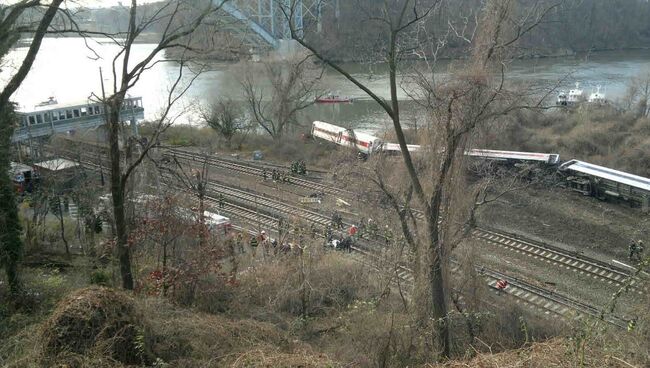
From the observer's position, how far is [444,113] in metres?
7.66

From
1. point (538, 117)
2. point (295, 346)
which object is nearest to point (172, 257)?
point (295, 346)

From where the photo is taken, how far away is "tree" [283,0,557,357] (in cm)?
752

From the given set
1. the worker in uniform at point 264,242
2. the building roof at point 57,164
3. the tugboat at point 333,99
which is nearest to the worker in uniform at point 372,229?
the worker in uniform at point 264,242

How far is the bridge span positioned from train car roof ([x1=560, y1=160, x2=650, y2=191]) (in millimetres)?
17010

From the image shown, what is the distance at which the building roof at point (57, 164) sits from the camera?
61.3ft

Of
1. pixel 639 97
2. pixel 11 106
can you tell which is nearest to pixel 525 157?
pixel 639 97

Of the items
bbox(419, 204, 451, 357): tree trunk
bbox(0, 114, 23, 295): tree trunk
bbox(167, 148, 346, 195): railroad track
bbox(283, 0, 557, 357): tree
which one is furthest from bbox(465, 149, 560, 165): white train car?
bbox(0, 114, 23, 295): tree trunk

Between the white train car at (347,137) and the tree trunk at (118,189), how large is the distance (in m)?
14.0

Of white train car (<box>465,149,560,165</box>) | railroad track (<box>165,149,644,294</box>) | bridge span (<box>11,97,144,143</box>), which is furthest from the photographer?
bridge span (<box>11,97,144,143</box>)

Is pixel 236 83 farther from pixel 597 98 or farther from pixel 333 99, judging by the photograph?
pixel 597 98

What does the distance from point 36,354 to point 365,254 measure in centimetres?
865

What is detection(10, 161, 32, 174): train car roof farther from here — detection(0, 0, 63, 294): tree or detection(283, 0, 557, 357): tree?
detection(283, 0, 557, 357): tree

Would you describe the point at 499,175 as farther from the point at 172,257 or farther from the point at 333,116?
the point at 333,116

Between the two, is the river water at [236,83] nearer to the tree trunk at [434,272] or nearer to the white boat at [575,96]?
the white boat at [575,96]
